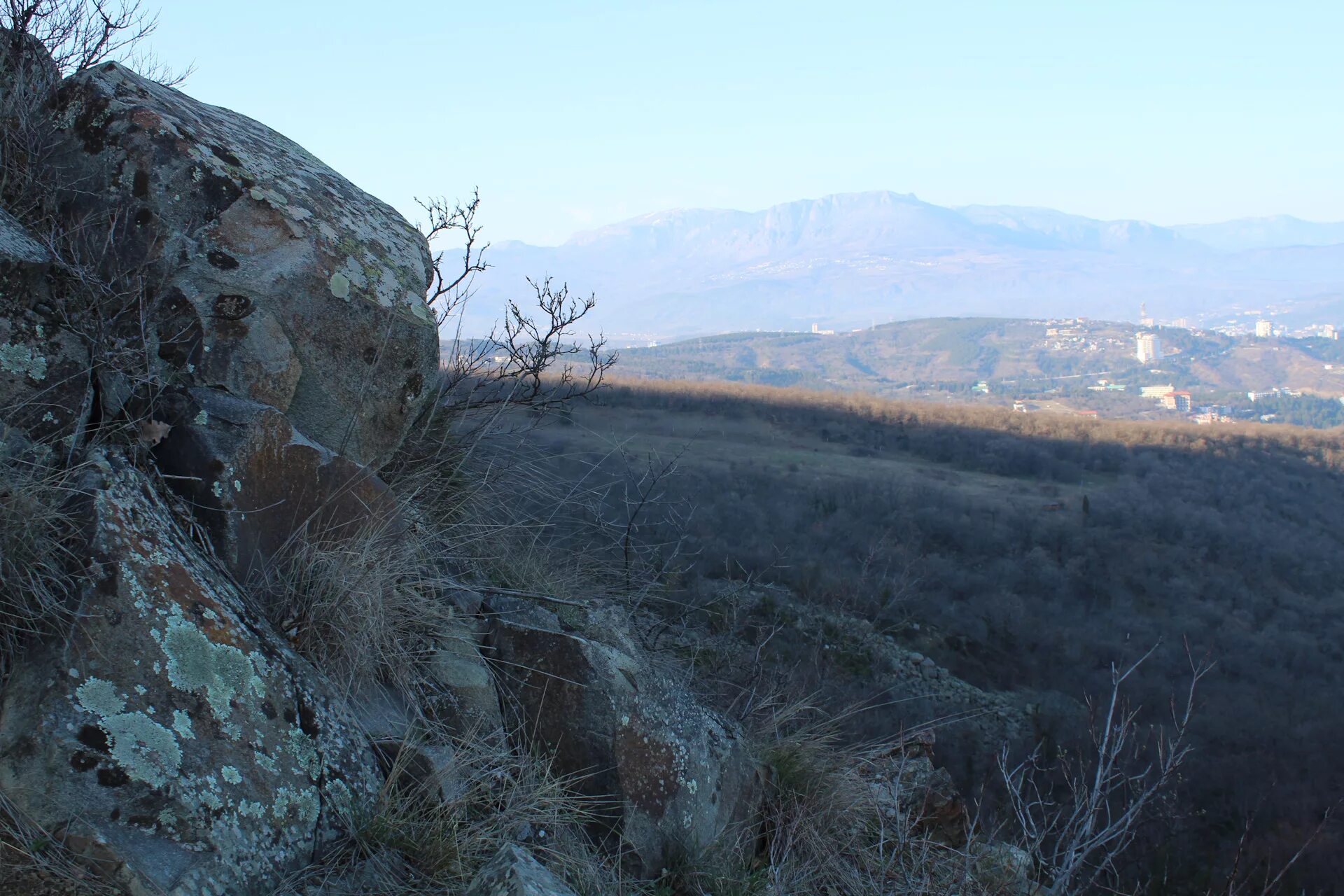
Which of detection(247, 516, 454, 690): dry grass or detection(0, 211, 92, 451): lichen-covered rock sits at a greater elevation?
detection(0, 211, 92, 451): lichen-covered rock

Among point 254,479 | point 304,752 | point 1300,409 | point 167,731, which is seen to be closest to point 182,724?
point 167,731

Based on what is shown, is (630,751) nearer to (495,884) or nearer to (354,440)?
A: (495,884)

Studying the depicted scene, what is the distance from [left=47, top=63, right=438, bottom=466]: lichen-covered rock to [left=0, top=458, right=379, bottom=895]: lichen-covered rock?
0.84 metres

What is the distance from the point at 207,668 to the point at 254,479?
2.39ft

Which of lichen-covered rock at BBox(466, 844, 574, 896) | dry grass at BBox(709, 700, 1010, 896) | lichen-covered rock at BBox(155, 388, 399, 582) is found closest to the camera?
lichen-covered rock at BBox(466, 844, 574, 896)

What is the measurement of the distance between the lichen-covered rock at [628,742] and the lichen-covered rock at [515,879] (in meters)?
0.60

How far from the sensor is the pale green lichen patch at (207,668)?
83.4 inches

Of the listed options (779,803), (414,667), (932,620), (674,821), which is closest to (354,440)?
(414,667)

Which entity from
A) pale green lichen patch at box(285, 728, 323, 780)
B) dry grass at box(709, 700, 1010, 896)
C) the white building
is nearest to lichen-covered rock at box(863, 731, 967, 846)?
dry grass at box(709, 700, 1010, 896)

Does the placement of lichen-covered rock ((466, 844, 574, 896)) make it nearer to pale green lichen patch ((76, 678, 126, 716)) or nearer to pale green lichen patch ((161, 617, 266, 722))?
pale green lichen patch ((161, 617, 266, 722))

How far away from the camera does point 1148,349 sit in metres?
122

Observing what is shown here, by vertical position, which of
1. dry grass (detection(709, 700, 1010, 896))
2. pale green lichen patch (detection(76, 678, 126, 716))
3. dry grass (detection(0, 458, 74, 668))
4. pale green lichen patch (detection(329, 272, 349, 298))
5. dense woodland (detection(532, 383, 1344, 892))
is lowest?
dense woodland (detection(532, 383, 1344, 892))

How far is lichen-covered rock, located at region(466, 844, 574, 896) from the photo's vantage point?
2.10 meters

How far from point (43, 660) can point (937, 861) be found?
261 centimetres
